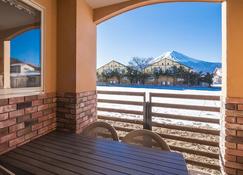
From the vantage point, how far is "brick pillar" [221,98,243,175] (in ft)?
5.98

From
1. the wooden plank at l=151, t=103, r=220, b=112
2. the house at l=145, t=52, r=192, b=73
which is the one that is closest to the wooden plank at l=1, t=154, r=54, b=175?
the wooden plank at l=151, t=103, r=220, b=112

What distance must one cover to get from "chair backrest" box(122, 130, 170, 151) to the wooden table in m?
0.11

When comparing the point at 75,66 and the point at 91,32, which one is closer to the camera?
the point at 75,66

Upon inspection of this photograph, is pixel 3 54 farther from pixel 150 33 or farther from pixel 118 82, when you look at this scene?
pixel 150 33

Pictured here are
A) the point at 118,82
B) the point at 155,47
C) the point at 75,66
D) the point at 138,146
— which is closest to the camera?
the point at 138,146

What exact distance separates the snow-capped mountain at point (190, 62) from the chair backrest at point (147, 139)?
5.50 ft

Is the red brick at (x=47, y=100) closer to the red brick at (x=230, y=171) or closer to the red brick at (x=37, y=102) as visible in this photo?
the red brick at (x=37, y=102)

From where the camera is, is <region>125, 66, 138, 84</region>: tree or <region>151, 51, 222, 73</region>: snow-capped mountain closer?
<region>151, 51, 222, 73</region>: snow-capped mountain

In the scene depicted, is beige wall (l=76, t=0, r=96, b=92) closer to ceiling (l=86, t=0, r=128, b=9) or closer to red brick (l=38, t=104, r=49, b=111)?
ceiling (l=86, t=0, r=128, b=9)

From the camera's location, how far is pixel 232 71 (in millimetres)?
1884

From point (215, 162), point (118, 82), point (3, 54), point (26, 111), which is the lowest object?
point (215, 162)

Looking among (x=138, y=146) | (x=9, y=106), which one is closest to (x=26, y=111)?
(x=9, y=106)

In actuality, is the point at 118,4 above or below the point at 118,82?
above

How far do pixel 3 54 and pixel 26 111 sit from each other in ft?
2.01
